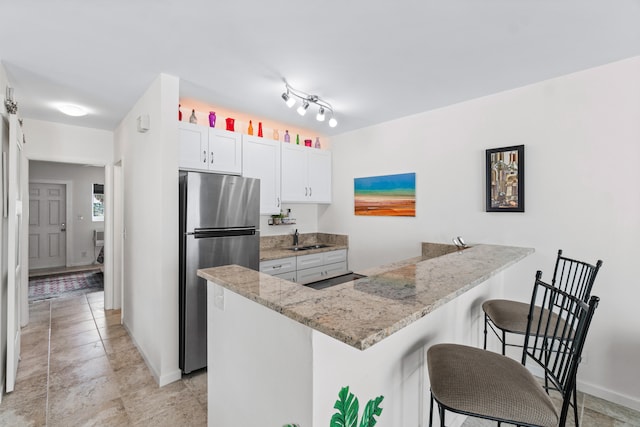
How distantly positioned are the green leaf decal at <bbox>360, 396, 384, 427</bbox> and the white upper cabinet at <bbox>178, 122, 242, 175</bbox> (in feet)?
8.55

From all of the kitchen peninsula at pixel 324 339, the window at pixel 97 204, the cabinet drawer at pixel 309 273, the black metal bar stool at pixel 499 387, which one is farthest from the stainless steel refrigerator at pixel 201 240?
the window at pixel 97 204

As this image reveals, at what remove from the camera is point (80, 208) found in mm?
7055

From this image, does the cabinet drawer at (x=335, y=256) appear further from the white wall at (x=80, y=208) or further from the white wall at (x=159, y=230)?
the white wall at (x=80, y=208)

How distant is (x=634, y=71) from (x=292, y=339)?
287cm

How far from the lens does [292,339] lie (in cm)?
108

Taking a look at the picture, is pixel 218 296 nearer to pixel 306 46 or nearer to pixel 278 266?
pixel 306 46

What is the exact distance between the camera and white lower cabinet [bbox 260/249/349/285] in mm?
3461

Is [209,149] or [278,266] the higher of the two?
[209,149]

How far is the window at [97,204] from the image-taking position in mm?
7215

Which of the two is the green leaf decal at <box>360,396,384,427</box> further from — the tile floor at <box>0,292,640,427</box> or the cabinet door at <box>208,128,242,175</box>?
the cabinet door at <box>208,128,242,175</box>

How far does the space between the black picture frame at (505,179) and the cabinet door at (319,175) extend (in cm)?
208

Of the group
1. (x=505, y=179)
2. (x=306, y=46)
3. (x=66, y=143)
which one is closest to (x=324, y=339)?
(x=306, y=46)

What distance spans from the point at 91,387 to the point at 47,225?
6.17m

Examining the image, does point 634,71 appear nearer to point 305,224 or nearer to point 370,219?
point 370,219
